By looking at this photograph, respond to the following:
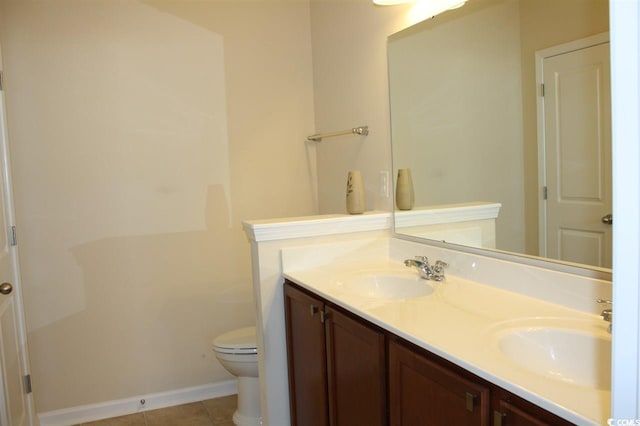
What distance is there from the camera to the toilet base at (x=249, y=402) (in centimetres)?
277

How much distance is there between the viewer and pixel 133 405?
3.02 m

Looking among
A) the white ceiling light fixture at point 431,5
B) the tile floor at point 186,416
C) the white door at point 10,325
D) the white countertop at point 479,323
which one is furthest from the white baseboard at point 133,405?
the white ceiling light fixture at point 431,5

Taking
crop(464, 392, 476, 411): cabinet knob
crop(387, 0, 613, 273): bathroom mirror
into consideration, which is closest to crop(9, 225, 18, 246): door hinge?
crop(387, 0, 613, 273): bathroom mirror

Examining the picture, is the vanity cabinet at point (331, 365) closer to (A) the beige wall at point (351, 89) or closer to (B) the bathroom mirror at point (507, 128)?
(B) the bathroom mirror at point (507, 128)

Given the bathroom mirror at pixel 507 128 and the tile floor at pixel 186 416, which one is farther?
the tile floor at pixel 186 416

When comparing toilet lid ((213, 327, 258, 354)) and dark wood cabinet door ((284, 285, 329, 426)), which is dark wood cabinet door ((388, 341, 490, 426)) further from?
toilet lid ((213, 327, 258, 354))

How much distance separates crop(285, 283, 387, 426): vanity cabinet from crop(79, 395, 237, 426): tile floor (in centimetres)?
77

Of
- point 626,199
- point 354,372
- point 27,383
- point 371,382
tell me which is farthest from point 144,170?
point 626,199

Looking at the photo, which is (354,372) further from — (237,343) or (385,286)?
(237,343)

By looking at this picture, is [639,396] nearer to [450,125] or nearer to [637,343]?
[637,343]

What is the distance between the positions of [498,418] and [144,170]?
2.40 m

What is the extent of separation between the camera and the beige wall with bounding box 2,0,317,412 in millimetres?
2797

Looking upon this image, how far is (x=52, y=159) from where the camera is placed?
281cm

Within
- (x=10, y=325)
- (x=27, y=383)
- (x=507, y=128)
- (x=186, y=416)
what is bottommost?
(x=186, y=416)
